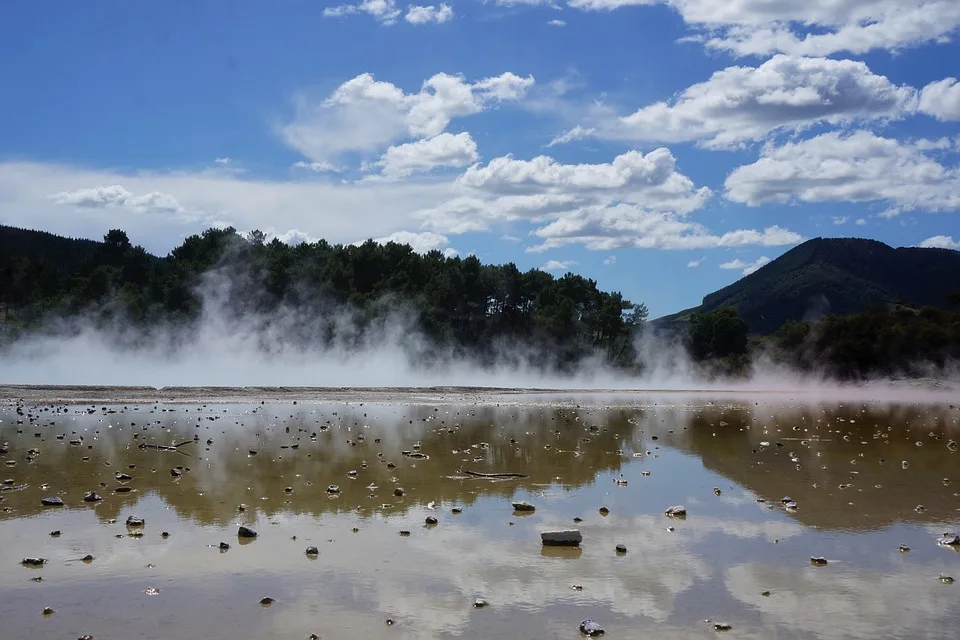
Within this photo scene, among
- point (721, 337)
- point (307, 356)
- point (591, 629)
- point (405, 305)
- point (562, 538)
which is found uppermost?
point (405, 305)

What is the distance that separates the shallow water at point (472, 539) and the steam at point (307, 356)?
37.3m

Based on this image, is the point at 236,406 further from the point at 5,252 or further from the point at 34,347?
the point at 5,252

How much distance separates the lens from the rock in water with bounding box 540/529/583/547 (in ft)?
34.0

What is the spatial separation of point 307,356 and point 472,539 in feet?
205

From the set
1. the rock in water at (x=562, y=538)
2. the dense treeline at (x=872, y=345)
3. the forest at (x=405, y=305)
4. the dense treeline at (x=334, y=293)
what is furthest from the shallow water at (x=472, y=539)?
the dense treeline at (x=334, y=293)

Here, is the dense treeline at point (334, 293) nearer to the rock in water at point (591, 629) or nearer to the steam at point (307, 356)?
the steam at point (307, 356)

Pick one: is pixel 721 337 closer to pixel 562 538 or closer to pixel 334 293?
pixel 334 293

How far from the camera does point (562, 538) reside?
10.4 meters

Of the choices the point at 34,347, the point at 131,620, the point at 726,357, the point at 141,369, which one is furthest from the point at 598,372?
the point at 131,620

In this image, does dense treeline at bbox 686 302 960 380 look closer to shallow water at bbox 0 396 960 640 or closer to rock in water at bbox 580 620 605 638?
shallow water at bbox 0 396 960 640

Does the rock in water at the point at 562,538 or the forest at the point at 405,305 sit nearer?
the rock in water at the point at 562,538

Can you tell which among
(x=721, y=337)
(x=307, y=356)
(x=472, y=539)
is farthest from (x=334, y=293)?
(x=472, y=539)

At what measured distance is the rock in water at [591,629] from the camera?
743cm

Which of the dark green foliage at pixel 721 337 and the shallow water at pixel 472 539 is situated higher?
the dark green foliage at pixel 721 337
